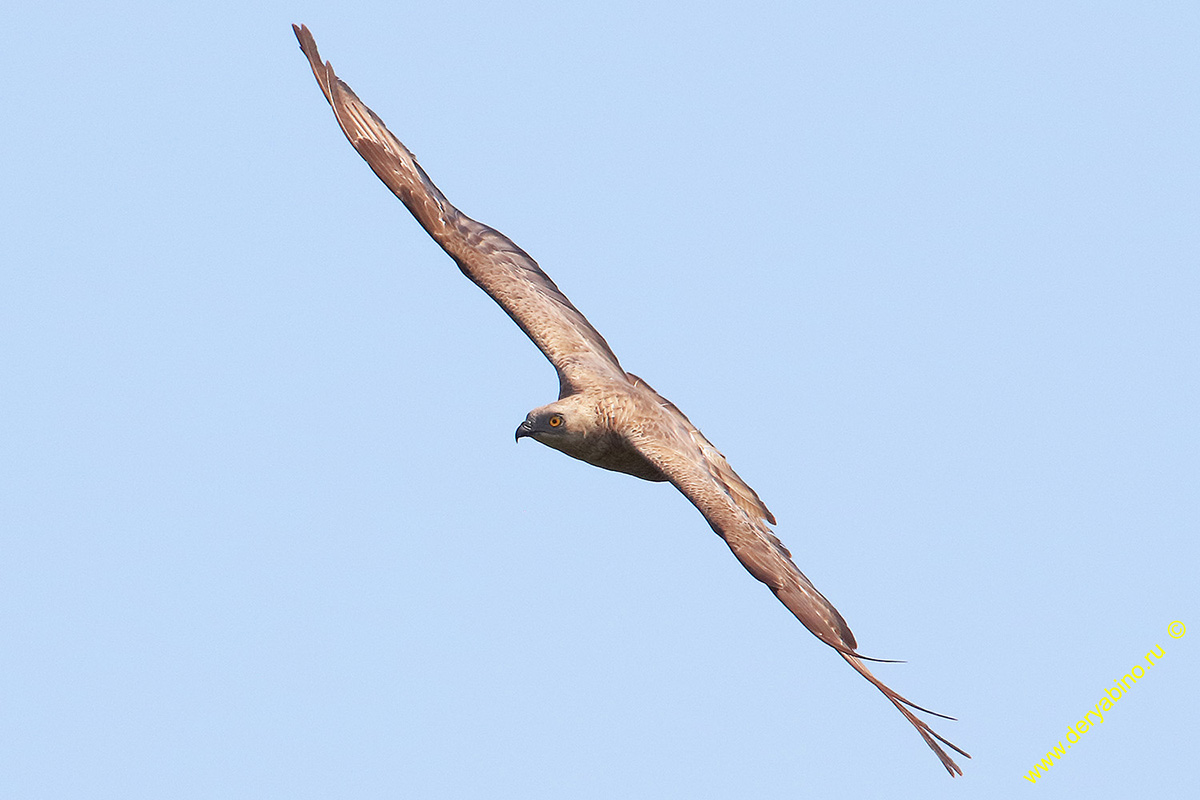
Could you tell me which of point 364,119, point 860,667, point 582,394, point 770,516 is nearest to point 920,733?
point 860,667

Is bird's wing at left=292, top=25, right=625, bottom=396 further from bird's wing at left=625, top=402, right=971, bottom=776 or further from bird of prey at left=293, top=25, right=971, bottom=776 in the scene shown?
bird's wing at left=625, top=402, right=971, bottom=776

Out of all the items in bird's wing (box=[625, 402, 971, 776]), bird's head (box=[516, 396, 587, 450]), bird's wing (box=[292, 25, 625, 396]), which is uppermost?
bird's wing (box=[292, 25, 625, 396])

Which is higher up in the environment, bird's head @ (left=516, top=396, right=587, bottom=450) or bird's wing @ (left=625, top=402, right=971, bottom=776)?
bird's head @ (left=516, top=396, right=587, bottom=450)

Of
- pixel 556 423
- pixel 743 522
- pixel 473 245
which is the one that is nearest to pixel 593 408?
pixel 556 423

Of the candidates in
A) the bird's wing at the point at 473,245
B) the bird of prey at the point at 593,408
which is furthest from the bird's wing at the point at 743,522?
the bird's wing at the point at 473,245

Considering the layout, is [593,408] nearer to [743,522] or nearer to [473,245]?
[743,522]

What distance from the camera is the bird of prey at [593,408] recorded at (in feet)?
46.9

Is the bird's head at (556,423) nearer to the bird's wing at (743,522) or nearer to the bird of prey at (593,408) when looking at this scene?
the bird of prey at (593,408)

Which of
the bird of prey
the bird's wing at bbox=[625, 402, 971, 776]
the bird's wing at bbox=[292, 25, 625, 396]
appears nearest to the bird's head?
the bird of prey

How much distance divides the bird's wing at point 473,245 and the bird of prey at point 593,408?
0.01 meters

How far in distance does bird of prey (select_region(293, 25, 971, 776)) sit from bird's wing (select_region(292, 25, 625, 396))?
1cm

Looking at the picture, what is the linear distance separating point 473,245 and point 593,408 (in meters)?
3.11

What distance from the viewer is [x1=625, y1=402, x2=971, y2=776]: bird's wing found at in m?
13.6

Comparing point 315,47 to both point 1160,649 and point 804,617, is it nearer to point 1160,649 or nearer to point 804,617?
point 804,617
